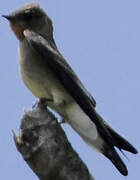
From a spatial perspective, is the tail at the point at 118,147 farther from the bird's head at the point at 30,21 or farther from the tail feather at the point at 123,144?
the bird's head at the point at 30,21

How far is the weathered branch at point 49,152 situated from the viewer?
6.59 meters

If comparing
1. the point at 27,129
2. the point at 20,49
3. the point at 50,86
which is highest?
the point at 20,49

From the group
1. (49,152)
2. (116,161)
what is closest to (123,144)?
(116,161)

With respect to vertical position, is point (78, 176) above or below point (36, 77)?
below

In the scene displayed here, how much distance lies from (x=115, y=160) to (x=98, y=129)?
54 cm

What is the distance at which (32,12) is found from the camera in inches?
370

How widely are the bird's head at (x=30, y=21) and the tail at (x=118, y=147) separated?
83.9 inches

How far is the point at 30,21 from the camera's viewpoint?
930 cm

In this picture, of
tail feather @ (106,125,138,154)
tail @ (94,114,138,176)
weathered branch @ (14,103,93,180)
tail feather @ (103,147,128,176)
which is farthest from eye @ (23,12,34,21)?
weathered branch @ (14,103,93,180)

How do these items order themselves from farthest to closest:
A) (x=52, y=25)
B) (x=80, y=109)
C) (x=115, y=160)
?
1. (x=52, y=25)
2. (x=80, y=109)
3. (x=115, y=160)

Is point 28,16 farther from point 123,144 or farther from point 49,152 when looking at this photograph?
point 49,152

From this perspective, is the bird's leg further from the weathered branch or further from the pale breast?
the weathered branch

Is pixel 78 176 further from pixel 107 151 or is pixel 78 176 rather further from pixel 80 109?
pixel 80 109

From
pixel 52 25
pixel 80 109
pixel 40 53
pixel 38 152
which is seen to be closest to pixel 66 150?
pixel 38 152
